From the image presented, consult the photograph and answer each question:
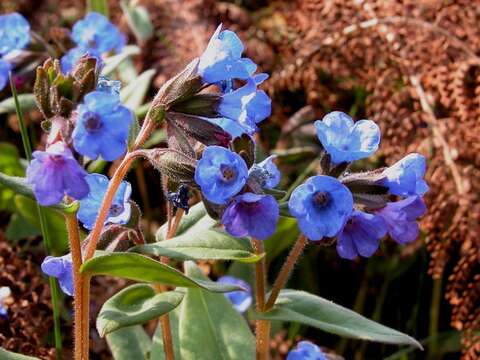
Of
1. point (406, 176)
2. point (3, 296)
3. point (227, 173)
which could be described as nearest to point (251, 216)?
point (227, 173)

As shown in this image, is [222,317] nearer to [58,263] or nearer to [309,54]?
[58,263]

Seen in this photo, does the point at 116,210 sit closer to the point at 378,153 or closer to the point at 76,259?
the point at 76,259

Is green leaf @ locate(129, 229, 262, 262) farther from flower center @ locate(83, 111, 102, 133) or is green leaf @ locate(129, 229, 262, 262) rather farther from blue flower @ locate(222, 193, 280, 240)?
flower center @ locate(83, 111, 102, 133)

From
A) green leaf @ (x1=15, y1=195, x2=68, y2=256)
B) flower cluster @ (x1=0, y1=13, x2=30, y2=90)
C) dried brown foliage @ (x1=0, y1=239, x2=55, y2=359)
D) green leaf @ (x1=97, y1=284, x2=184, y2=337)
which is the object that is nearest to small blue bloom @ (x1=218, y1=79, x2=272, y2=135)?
green leaf @ (x1=97, y1=284, x2=184, y2=337)

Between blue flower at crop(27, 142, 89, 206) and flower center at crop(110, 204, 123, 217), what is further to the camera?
flower center at crop(110, 204, 123, 217)

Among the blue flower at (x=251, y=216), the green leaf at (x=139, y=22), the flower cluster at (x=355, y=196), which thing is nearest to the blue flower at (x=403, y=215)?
the flower cluster at (x=355, y=196)

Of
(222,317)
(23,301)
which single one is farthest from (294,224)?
(23,301)

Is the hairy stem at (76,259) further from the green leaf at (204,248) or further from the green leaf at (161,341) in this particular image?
Result: the green leaf at (161,341)
